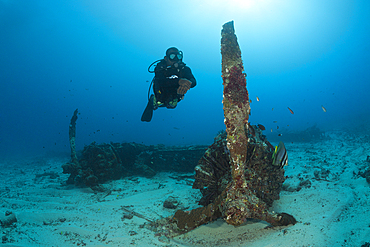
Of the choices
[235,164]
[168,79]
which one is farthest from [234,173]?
[168,79]

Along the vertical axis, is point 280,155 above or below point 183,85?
below

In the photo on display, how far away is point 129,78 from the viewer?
350 ft

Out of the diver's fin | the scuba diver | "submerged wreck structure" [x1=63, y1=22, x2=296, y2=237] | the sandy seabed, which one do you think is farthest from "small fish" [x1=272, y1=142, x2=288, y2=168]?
the diver's fin

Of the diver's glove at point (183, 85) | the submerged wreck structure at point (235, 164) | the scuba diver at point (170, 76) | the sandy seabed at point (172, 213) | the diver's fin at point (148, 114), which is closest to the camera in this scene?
the submerged wreck structure at point (235, 164)

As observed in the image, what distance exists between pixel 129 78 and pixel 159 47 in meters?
34.1

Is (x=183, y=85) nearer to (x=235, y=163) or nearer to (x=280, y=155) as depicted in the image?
(x=235, y=163)

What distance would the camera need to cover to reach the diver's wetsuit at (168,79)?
514 cm

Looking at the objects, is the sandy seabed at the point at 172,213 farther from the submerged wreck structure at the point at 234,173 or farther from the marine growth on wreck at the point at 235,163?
the marine growth on wreck at the point at 235,163

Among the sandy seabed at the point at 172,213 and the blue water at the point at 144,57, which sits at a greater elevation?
the blue water at the point at 144,57

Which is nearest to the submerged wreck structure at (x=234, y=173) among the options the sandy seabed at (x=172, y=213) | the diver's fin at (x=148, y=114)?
the sandy seabed at (x=172, y=213)

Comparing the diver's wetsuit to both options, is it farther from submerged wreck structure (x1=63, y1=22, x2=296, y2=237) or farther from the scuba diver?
submerged wreck structure (x1=63, y1=22, x2=296, y2=237)

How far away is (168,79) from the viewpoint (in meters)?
5.20

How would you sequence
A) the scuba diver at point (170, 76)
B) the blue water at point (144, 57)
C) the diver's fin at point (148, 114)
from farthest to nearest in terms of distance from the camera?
the blue water at point (144, 57), the diver's fin at point (148, 114), the scuba diver at point (170, 76)

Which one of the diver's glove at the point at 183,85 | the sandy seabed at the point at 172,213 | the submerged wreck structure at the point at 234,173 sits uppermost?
the diver's glove at the point at 183,85
